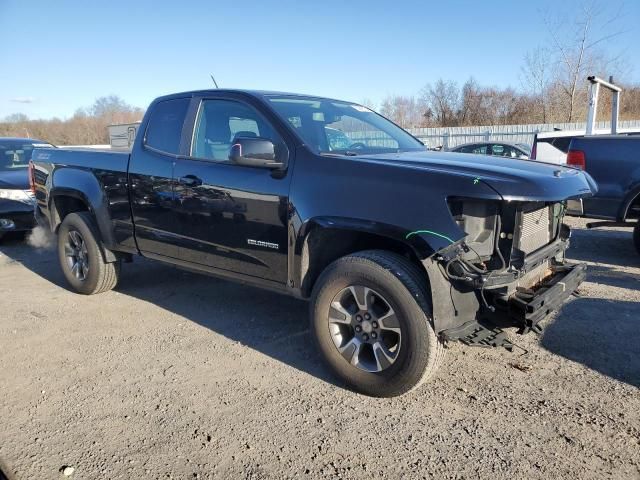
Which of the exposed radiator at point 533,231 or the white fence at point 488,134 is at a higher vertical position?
the white fence at point 488,134

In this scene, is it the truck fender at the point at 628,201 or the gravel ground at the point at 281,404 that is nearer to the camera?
the gravel ground at the point at 281,404

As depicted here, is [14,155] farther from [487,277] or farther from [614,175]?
[614,175]

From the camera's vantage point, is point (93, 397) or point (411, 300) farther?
point (93, 397)

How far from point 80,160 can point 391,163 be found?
349cm

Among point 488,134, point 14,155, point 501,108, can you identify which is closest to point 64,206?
point 14,155

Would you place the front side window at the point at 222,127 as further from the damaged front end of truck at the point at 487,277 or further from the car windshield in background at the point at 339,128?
the damaged front end of truck at the point at 487,277

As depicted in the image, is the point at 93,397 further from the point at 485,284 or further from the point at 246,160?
the point at 485,284

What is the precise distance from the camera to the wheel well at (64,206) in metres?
5.59

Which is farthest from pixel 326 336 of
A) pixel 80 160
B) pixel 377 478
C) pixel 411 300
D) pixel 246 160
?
pixel 80 160

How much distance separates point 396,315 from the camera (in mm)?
3074

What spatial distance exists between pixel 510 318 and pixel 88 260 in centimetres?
420

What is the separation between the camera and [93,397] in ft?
11.1

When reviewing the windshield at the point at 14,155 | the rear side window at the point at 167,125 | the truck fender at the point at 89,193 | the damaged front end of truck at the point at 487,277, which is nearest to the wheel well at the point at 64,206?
the truck fender at the point at 89,193

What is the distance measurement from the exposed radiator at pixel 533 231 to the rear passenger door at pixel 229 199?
152cm
